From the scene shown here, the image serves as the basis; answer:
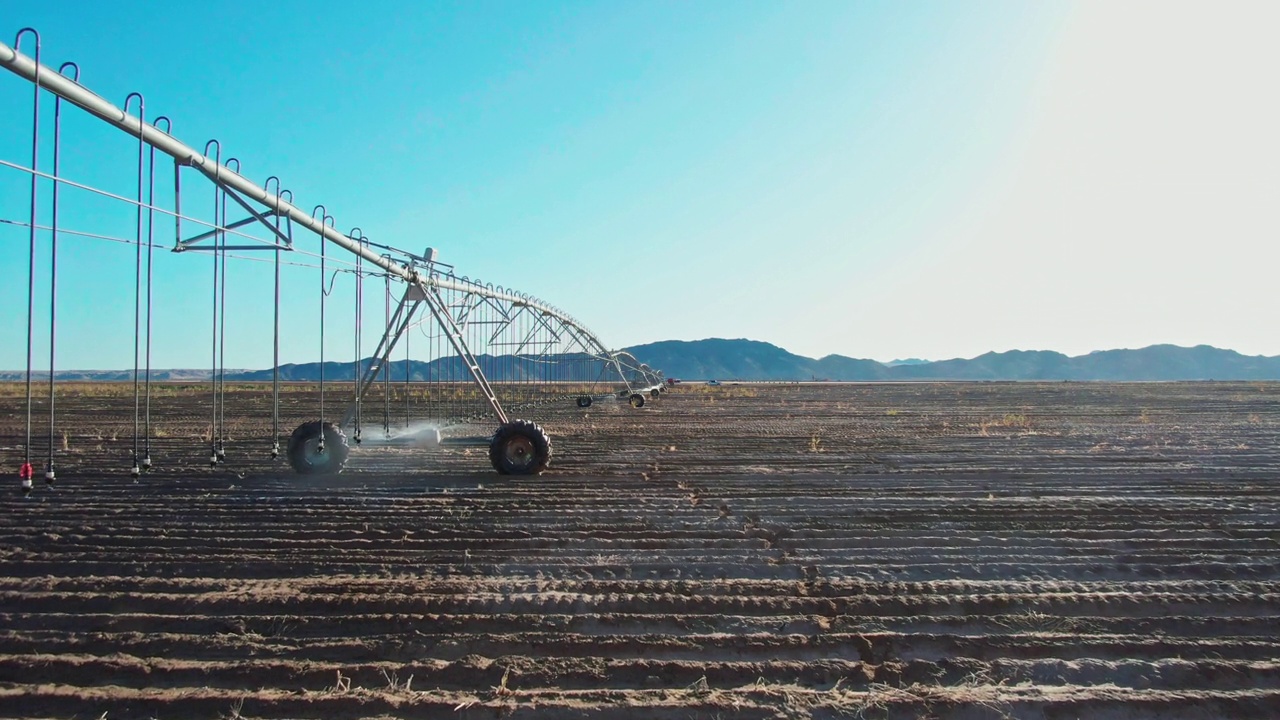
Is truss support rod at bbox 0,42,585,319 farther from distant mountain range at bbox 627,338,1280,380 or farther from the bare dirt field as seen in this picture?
distant mountain range at bbox 627,338,1280,380

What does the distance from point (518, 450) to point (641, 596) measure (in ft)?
18.3

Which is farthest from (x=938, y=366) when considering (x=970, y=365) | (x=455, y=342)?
(x=455, y=342)

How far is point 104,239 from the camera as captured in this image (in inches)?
232

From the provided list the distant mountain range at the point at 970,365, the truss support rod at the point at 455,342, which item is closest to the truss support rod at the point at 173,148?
the truss support rod at the point at 455,342

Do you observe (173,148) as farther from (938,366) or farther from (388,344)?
(938,366)

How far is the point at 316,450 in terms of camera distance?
34.2 feet

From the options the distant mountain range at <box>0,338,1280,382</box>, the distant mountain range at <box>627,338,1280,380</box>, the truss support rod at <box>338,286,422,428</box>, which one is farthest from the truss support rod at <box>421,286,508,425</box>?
the distant mountain range at <box>627,338,1280,380</box>

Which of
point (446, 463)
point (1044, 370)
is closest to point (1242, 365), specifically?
point (1044, 370)

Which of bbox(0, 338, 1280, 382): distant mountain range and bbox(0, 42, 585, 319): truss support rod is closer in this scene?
bbox(0, 42, 585, 319): truss support rod

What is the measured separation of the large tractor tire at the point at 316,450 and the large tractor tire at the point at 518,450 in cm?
213

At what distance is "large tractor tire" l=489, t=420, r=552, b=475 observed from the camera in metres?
10.4

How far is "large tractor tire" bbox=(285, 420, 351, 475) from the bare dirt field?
0.33 m

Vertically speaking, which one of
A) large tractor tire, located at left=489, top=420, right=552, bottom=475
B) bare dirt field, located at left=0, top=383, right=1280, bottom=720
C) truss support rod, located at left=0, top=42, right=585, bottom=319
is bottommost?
bare dirt field, located at left=0, top=383, right=1280, bottom=720

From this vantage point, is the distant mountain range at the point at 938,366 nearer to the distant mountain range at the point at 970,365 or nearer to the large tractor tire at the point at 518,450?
the distant mountain range at the point at 970,365
